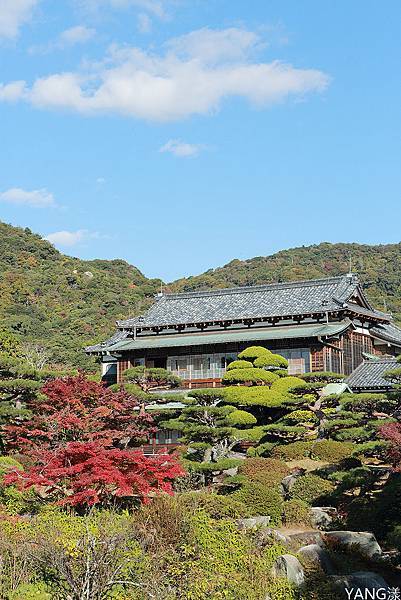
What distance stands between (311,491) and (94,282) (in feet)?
179

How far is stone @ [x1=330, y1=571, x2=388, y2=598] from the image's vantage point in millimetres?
14039

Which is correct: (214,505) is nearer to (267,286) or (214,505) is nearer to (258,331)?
(258,331)

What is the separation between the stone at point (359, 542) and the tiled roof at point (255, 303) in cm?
1651

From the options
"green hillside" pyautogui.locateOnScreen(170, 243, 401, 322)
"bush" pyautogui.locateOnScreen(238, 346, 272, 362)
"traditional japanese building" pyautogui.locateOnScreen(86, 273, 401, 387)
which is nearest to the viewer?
"bush" pyautogui.locateOnScreen(238, 346, 272, 362)

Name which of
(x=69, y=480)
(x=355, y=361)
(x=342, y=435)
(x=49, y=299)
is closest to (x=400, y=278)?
(x=49, y=299)

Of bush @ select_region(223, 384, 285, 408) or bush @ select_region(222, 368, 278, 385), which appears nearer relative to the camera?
bush @ select_region(223, 384, 285, 408)

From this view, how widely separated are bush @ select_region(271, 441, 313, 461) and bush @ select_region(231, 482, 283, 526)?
548 cm

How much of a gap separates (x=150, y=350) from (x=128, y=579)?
76.3ft

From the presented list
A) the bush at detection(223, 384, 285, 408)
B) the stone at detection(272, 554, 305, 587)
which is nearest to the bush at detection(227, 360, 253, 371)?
the bush at detection(223, 384, 285, 408)

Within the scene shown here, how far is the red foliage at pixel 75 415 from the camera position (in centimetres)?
2205

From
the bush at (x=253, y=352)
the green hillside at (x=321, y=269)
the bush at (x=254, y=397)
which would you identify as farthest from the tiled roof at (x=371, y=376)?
the green hillside at (x=321, y=269)

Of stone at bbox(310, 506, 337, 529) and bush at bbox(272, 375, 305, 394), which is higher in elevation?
bush at bbox(272, 375, 305, 394)

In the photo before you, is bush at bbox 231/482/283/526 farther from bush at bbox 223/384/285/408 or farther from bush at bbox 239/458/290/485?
bush at bbox 223/384/285/408

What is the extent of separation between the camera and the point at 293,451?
86.0ft
